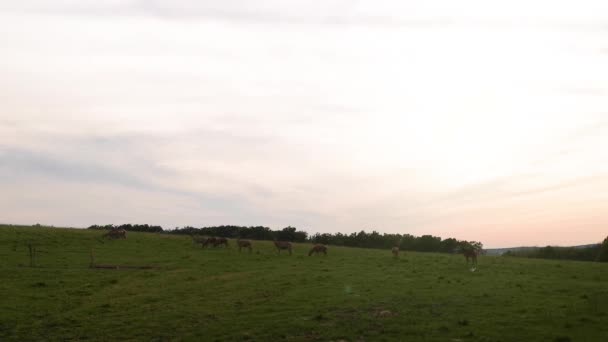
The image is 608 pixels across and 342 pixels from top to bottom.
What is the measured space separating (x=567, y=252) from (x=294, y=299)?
4840 centimetres

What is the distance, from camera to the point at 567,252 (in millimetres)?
66000

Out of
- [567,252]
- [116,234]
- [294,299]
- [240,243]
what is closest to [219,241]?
[240,243]

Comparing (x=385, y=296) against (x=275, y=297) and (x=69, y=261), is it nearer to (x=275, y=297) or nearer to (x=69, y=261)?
(x=275, y=297)

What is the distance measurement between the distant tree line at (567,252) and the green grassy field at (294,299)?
21.8 metres

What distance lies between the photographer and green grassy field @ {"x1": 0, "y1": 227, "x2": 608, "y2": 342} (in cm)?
2186

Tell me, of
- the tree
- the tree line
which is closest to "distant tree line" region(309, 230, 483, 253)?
the tree line

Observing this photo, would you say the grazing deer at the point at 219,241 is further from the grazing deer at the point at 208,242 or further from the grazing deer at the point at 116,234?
the grazing deer at the point at 116,234

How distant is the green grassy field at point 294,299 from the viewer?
71.7ft

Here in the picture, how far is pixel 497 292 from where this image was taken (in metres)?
29.3

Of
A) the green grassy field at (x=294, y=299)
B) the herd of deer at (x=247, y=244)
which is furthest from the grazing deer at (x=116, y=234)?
the green grassy field at (x=294, y=299)

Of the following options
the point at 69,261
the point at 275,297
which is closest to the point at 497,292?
the point at 275,297

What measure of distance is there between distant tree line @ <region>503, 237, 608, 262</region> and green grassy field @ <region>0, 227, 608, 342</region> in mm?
21823

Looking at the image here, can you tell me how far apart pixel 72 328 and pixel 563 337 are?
1925 cm

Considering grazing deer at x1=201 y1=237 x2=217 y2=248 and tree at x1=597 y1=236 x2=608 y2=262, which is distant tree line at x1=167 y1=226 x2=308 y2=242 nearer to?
grazing deer at x1=201 y1=237 x2=217 y2=248
